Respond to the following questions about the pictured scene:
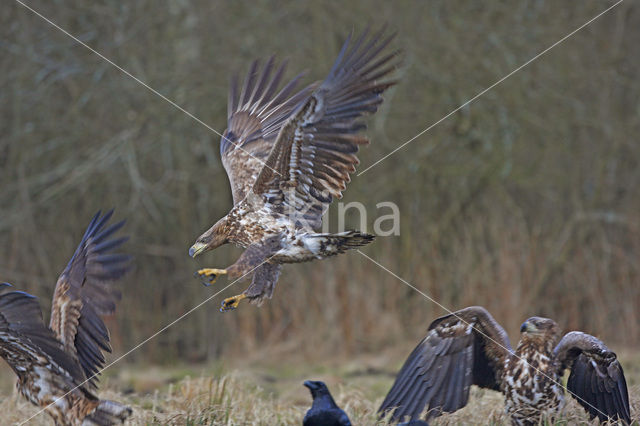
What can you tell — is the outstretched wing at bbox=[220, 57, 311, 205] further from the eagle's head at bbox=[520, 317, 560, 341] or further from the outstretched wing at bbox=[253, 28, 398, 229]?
the eagle's head at bbox=[520, 317, 560, 341]

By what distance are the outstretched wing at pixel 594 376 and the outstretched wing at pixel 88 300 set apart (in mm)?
2625

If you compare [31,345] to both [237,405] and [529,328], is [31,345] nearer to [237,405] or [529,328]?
[237,405]

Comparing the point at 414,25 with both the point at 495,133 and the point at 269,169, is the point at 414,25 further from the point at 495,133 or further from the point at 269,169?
the point at 269,169

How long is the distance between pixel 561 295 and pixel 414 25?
148 inches

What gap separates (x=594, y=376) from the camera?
4648 millimetres

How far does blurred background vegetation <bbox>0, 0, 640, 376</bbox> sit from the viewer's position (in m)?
10.0

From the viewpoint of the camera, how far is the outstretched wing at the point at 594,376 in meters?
4.59

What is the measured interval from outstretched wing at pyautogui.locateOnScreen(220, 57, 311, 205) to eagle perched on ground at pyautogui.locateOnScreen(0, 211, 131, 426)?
165 cm

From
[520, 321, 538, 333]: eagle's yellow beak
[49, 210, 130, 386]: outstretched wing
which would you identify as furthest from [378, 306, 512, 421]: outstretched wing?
[49, 210, 130, 386]: outstretched wing

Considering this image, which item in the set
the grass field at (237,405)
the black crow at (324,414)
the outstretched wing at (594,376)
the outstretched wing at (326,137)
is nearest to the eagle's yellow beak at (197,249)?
the outstretched wing at (326,137)

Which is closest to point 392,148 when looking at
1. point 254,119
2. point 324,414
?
point 254,119

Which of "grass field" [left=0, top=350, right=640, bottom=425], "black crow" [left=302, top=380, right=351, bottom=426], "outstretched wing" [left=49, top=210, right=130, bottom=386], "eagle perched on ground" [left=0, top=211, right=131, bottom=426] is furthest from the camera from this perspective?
"grass field" [left=0, top=350, right=640, bottom=425]

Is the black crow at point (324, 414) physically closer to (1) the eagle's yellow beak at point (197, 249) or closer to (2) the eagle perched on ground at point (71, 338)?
(2) the eagle perched on ground at point (71, 338)

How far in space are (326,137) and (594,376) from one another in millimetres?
2144
